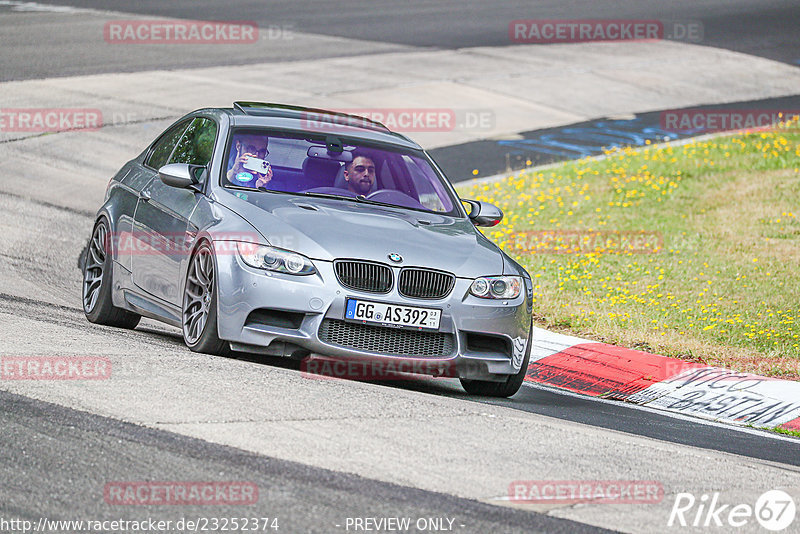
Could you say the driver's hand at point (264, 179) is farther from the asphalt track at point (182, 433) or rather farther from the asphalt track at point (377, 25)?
the asphalt track at point (377, 25)

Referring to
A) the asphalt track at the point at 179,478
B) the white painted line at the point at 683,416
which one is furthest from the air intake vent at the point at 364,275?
A: the white painted line at the point at 683,416

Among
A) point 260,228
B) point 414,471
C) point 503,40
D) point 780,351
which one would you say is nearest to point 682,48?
point 503,40

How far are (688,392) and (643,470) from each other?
3.51m

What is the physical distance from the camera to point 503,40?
30156 millimetres

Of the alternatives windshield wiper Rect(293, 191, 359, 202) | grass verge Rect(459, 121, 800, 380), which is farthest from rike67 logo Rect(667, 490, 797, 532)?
grass verge Rect(459, 121, 800, 380)

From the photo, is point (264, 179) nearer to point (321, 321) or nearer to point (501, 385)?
point (321, 321)

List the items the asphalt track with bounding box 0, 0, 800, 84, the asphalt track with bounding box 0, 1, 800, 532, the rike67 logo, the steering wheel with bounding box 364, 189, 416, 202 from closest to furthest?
the asphalt track with bounding box 0, 1, 800, 532 < the rike67 logo < the steering wheel with bounding box 364, 189, 416, 202 < the asphalt track with bounding box 0, 0, 800, 84

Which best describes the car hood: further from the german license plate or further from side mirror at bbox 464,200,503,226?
side mirror at bbox 464,200,503,226

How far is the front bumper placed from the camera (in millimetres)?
7375

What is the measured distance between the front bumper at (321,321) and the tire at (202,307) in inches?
3.8

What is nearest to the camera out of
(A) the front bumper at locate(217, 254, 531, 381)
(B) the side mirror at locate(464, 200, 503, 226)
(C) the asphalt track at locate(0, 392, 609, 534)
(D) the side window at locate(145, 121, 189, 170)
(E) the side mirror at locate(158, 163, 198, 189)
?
(C) the asphalt track at locate(0, 392, 609, 534)

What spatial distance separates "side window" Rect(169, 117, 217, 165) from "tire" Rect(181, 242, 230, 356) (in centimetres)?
106

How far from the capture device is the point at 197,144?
9.03 m

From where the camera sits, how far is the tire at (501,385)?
8.13 m
